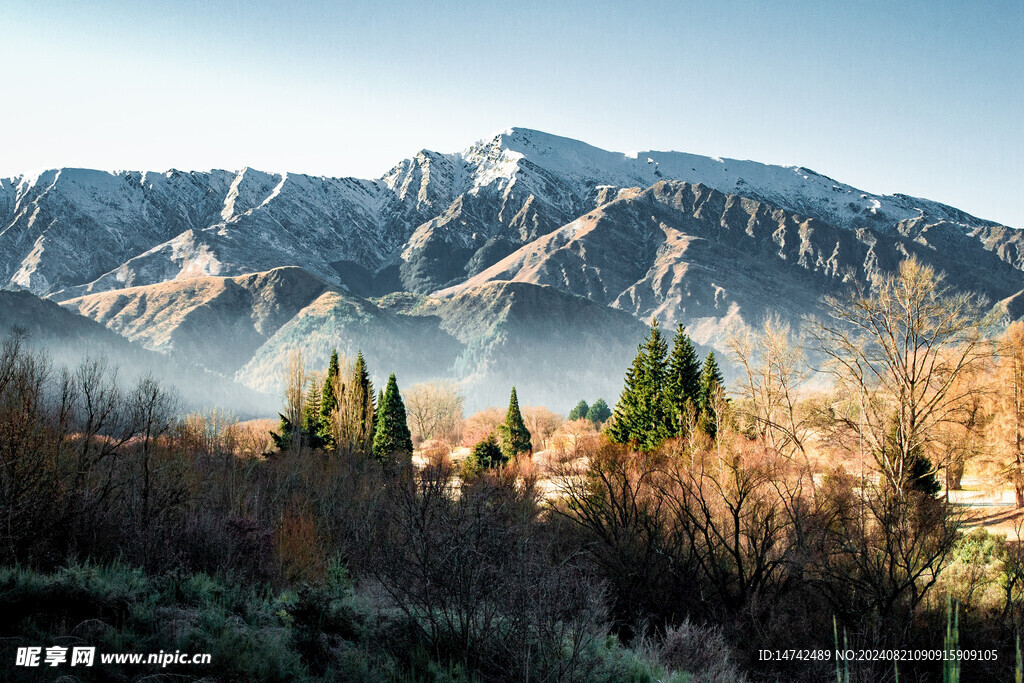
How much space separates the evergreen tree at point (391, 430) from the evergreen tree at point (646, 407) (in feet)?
59.6

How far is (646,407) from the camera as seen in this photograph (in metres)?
48.2

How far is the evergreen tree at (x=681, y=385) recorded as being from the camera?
46.1 meters

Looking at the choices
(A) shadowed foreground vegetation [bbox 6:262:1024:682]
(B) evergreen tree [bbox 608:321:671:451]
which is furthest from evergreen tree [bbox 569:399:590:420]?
(A) shadowed foreground vegetation [bbox 6:262:1024:682]

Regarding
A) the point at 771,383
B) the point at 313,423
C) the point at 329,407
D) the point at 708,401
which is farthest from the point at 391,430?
the point at 771,383

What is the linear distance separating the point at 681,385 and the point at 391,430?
25.2 metres

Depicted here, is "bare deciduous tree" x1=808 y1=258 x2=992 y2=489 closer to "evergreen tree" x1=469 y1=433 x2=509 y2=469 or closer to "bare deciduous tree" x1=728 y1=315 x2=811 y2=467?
"bare deciduous tree" x1=728 y1=315 x2=811 y2=467

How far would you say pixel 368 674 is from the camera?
10328mm

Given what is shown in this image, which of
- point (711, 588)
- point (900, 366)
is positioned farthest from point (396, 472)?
point (900, 366)

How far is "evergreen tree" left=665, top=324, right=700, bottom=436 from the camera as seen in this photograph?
4612 centimetres

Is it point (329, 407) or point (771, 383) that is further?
point (329, 407)

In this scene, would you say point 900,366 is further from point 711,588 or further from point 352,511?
point 352,511

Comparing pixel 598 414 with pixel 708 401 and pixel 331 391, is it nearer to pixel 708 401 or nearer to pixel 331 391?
pixel 708 401

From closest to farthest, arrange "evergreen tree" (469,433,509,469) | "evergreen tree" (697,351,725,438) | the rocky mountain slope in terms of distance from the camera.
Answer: "evergreen tree" (697,351,725,438) < "evergreen tree" (469,433,509,469) < the rocky mountain slope

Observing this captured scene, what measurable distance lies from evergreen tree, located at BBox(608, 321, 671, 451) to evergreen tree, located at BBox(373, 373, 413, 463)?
59.6ft
